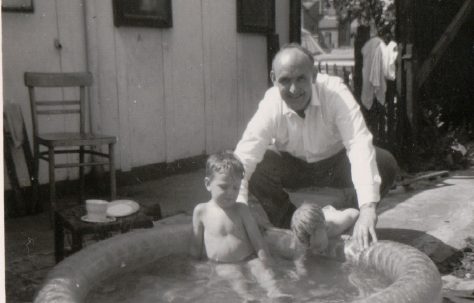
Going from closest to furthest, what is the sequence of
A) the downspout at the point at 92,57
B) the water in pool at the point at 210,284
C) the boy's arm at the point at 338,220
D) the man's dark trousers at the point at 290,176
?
1. the water in pool at the point at 210,284
2. the boy's arm at the point at 338,220
3. the man's dark trousers at the point at 290,176
4. the downspout at the point at 92,57

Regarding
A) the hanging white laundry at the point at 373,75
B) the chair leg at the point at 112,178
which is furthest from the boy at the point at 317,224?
the hanging white laundry at the point at 373,75

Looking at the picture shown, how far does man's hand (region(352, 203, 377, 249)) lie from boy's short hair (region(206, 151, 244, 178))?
69 centimetres

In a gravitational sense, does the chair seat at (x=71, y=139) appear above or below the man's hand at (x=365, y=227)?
above

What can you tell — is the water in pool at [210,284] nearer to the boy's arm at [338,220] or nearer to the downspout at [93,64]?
the boy's arm at [338,220]

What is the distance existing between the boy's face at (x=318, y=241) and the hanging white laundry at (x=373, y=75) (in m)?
4.28

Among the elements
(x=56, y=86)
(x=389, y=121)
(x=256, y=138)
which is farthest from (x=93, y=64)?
(x=389, y=121)

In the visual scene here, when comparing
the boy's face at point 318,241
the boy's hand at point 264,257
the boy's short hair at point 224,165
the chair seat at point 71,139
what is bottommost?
the boy's hand at point 264,257

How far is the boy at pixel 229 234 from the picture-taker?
362 cm

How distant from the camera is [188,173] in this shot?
7105 mm

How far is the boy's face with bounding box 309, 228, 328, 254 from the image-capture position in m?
3.64

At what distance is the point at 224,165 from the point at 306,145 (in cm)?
101

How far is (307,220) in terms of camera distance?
3.51 metres

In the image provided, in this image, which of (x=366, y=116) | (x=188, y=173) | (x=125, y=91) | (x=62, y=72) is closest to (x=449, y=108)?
(x=366, y=116)

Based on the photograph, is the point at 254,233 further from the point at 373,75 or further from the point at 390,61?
the point at 390,61
